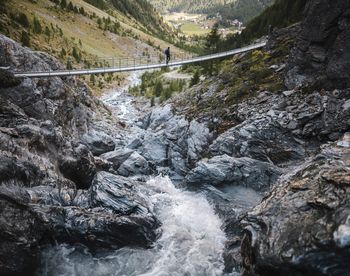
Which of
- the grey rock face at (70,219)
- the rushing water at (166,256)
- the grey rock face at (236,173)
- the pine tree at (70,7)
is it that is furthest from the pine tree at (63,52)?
the rushing water at (166,256)

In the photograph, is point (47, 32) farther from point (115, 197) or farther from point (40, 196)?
point (115, 197)

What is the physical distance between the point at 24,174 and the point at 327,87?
66.2 feet

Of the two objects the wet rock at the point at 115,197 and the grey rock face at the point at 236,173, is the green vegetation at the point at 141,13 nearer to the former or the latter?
the grey rock face at the point at 236,173

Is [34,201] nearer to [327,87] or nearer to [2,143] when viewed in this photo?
[2,143]

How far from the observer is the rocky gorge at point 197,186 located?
13.5 metres

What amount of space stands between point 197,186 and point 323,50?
45.0 feet

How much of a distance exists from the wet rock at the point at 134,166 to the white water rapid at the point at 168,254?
20.9 ft

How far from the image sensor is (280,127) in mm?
24125

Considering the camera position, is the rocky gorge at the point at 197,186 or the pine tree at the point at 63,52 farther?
the pine tree at the point at 63,52

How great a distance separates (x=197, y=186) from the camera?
23578 mm

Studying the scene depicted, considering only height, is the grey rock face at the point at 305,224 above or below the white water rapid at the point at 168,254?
above

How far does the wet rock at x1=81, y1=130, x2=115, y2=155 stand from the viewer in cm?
3319

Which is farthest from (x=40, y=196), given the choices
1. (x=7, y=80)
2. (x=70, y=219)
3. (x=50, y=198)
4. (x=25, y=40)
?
(x=25, y=40)

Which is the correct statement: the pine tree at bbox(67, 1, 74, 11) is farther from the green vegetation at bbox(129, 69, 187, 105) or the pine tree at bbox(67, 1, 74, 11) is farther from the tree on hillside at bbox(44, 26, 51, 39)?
the green vegetation at bbox(129, 69, 187, 105)
